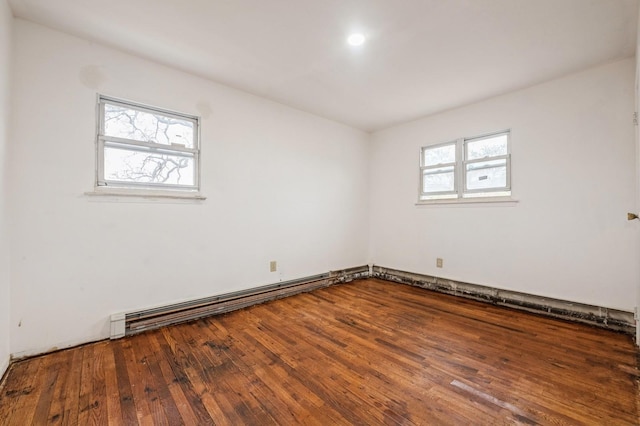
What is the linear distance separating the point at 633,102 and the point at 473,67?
1.44 meters

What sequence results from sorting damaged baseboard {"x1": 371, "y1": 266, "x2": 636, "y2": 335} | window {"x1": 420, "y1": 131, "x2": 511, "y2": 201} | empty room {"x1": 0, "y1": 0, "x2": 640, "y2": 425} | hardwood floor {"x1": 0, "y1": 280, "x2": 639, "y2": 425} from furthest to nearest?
window {"x1": 420, "y1": 131, "x2": 511, "y2": 201} → damaged baseboard {"x1": 371, "y1": 266, "x2": 636, "y2": 335} → empty room {"x1": 0, "y1": 0, "x2": 640, "y2": 425} → hardwood floor {"x1": 0, "y1": 280, "x2": 639, "y2": 425}

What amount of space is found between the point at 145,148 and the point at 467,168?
3819 millimetres

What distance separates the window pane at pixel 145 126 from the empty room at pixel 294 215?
0.05ft

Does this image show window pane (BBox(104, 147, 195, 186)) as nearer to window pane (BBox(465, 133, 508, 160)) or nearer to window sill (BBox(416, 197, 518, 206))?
window sill (BBox(416, 197, 518, 206))

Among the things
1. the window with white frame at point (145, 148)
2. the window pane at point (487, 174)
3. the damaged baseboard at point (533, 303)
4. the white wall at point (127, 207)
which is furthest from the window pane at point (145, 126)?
the damaged baseboard at point (533, 303)

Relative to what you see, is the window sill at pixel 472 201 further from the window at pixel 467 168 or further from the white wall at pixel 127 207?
the white wall at pixel 127 207

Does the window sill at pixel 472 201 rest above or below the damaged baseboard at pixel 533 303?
above

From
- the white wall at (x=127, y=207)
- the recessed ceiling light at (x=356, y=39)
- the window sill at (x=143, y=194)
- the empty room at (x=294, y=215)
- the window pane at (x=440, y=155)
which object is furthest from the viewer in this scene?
the window pane at (x=440, y=155)

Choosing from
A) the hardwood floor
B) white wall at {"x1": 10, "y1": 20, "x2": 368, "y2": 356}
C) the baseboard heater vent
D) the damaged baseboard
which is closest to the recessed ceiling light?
white wall at {"x1": 10, "y1": 20, "x2": 368, "y2": 356}

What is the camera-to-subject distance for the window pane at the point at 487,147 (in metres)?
3.33

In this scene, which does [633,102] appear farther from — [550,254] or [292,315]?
[292,315]

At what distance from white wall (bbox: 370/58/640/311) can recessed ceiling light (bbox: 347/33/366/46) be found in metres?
2.10

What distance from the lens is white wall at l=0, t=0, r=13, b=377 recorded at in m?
1.77

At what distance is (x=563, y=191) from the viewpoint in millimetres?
2850
